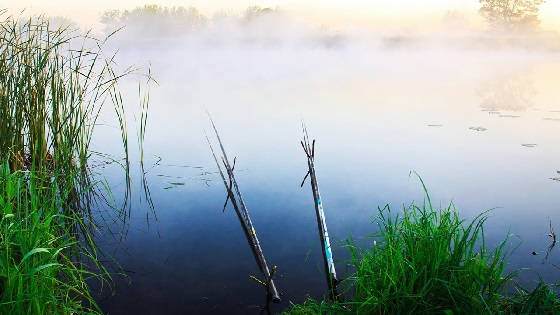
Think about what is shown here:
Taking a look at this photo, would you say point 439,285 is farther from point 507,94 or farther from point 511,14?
point 511,14

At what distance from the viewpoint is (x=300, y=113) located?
425 inches

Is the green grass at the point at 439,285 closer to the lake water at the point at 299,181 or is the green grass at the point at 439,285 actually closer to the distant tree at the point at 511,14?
the lake water at the point at 299,181

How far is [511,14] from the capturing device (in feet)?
105

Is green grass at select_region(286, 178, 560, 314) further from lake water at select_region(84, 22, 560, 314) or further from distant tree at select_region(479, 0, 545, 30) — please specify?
distant tree at select_region(479, 0, 545, 30)

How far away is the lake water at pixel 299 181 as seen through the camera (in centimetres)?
310

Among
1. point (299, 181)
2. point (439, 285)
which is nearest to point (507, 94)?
point (299, 181)

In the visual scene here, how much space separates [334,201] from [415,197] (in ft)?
3.12

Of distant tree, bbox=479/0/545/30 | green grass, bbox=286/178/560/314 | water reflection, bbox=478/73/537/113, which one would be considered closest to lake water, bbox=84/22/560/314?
water reflection, bbox=478/73/537/113

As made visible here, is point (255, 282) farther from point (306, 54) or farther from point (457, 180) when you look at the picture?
point (306, 54)

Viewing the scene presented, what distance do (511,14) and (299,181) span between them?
108 ft

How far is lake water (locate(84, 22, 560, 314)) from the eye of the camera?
310cm

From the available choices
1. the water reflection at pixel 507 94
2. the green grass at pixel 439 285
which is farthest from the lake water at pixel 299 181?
the green grass at pixel 439 285

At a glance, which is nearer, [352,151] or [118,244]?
[118,244]

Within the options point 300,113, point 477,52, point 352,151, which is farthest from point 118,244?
point 477,52
